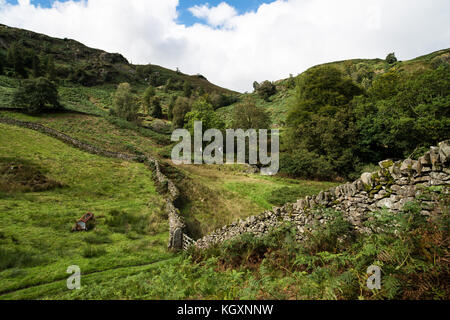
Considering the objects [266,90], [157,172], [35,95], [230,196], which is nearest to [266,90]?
[266,90]

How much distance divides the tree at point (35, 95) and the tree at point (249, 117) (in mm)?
37120

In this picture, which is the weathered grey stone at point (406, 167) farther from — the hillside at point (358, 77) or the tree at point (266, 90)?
the tree at point (266, 90)

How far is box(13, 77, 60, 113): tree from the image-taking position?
35.1 m

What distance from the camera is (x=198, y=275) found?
16.5ft

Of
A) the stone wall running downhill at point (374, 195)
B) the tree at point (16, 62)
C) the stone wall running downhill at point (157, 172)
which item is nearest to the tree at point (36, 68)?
the tree at point (16, 62)

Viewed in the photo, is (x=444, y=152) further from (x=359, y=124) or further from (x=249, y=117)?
(x=249, y=117)

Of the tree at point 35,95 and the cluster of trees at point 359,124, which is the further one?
the tree at point 35,95

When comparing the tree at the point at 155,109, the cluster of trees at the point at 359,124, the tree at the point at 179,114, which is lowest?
the cluster of trees at the point at 359,124

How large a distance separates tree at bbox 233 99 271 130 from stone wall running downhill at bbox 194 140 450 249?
3114 cm
